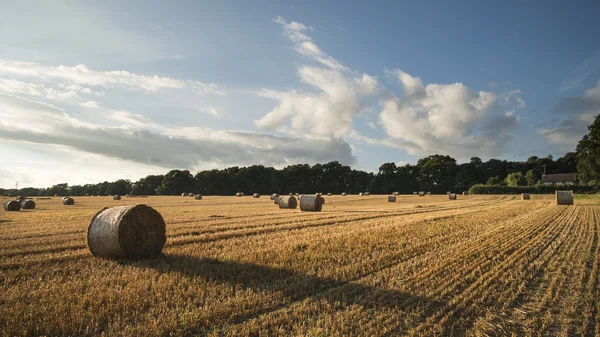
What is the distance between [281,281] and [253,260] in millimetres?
1741

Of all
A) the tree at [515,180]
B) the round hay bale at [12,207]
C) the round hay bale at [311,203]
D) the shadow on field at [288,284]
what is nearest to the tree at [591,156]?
the round hay bale at [311,203]

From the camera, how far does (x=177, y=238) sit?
10.8 m

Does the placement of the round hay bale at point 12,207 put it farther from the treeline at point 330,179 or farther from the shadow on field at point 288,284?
the treeline at point 330,179

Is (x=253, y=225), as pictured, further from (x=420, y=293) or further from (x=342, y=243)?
(x=420, y=293)

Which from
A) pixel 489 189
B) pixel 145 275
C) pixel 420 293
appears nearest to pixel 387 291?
pixel 420 293

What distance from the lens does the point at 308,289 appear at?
18.6 ft

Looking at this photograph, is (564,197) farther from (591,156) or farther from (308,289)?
(308,289)

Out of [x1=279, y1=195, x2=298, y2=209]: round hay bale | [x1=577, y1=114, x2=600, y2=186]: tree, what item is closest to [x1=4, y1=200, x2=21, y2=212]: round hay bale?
[x1=279, y1=195, x2=298, y2=209]: round hay bale

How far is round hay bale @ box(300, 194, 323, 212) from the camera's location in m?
23.8

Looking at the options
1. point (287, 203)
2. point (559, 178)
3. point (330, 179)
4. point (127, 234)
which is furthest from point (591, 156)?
point (330, 179)

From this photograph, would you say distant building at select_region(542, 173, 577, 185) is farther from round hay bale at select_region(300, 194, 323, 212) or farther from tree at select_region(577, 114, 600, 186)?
round hay bale at select_region(300, 194, 323, 212)

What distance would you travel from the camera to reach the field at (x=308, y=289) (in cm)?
434

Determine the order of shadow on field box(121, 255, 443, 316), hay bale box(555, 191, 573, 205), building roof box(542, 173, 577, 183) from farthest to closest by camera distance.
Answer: building roof box(542, 173, 577, 183)
hay bale box(555, 191, 573, 205)
shadow on field box(121, 255, 443, 316)

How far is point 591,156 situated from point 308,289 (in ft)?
174
